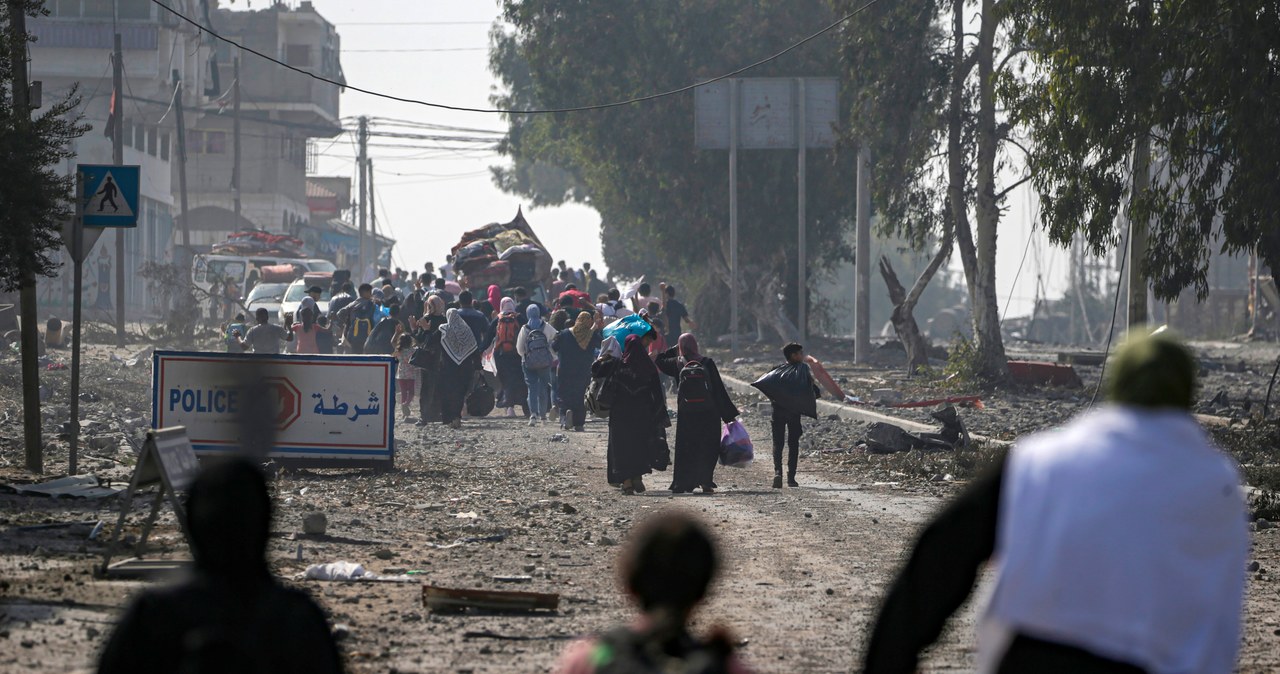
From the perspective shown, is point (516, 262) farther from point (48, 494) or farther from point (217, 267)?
point (48, 494)

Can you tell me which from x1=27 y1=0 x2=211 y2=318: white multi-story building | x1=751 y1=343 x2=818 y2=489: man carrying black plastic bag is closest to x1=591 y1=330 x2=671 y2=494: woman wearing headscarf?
x1=751 y1=343 x2=818 y2=489: man carrying black plastic bag

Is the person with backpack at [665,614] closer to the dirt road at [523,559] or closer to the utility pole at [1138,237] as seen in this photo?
the dirt road at [523,559]

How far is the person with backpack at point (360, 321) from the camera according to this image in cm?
2575

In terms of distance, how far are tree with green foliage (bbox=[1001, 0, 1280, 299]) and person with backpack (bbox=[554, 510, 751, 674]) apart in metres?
15.9

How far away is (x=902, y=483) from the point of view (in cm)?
1617

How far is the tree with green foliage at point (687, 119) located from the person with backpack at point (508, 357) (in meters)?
21.8

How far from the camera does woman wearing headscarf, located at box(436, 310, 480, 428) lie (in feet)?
71.8

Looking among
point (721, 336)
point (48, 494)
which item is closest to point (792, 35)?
point (721, 336)

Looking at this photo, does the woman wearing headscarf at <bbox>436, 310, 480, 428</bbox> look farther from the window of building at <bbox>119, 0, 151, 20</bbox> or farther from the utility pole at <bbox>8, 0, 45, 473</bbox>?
the window of building at <bbox>119, 0, 151, 20</bbox>

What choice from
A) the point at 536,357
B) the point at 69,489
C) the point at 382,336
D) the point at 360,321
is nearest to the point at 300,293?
the point at 360,321

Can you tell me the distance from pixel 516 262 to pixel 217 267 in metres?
16.4

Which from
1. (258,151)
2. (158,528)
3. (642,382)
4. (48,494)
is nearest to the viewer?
(158,528)

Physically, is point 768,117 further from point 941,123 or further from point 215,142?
point 215,142

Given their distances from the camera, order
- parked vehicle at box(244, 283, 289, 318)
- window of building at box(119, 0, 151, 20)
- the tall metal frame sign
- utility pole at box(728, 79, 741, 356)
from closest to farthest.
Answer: the tall metal frame sign, parked vehicle at box(244, 283, 289, 318), utility pole at box(728, 79, 741, 356), window of building at box(119, 0, 151, 20)
